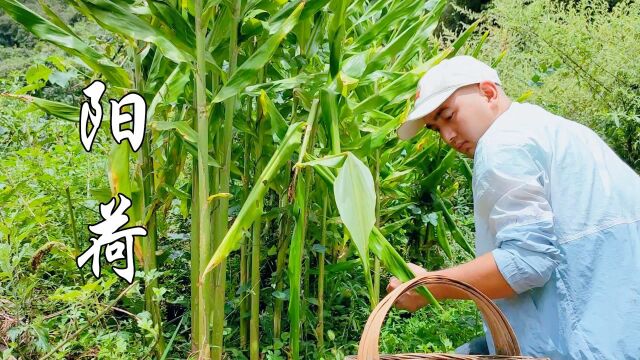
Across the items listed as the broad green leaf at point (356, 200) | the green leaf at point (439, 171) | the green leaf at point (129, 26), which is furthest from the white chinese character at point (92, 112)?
the green leaf at point (439, 171)

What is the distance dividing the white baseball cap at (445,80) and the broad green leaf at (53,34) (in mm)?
571

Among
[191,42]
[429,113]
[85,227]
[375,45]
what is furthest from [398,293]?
[85,227]

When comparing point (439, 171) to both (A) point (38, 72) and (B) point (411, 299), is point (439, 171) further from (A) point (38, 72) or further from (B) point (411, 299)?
(A) point (38, 72)

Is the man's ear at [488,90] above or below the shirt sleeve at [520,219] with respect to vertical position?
above

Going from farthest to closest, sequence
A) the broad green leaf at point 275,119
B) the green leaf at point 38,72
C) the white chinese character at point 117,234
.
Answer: the green leaf at point 38,72 < the white chinese character at point 117,234 < the broad green leaf at point 275,119

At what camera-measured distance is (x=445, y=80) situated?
1045 millimetres

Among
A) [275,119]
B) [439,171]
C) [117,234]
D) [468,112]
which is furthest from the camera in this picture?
[439,171]

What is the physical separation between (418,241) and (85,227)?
3.28ft

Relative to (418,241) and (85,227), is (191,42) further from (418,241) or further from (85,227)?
(418,241)

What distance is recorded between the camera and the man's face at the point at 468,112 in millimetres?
1058

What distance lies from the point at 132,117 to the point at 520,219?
77 centimetres

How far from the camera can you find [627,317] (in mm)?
976

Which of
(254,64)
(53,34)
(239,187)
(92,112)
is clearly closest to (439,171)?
(239,187)

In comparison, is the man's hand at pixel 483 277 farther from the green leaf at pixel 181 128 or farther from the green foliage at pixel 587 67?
the green foliage at pixel 587 67
